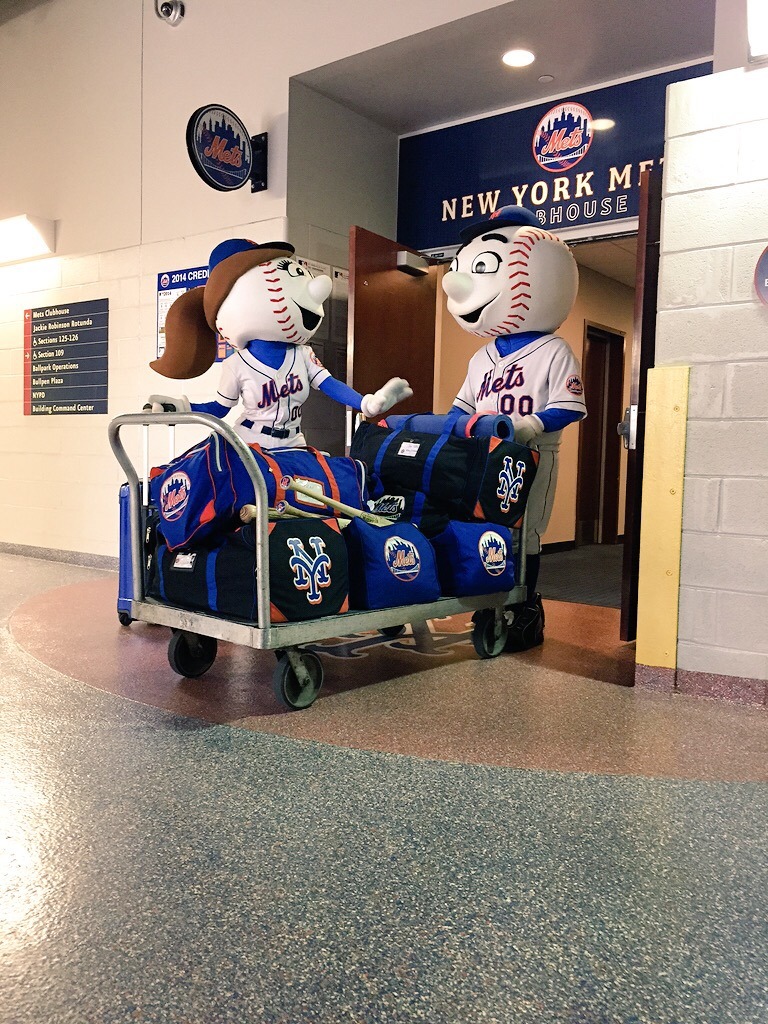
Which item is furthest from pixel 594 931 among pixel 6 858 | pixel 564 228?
pixel 564 228

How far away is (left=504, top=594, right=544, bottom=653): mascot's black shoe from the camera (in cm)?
341

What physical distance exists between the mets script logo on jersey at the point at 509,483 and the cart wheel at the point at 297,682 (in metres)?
0.91

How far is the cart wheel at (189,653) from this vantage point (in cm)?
288

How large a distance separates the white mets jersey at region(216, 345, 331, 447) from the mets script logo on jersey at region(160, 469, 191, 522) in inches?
39.3

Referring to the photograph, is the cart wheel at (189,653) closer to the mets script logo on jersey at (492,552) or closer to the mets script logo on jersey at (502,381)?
the mets script logo on jersey at (492,552)

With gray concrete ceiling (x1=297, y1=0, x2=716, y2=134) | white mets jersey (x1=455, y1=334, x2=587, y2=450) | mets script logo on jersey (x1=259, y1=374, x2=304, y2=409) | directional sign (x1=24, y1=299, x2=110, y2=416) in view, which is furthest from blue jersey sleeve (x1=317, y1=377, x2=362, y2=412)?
directional sign (x1=24, y1=299, x2=110, y2=416)

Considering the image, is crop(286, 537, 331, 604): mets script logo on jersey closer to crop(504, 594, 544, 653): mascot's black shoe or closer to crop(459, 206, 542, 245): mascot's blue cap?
crop(504, 594, 544, 653): mascot's black shoe

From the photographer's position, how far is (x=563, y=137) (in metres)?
4.60

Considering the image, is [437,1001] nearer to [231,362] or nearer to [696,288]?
[696,288]

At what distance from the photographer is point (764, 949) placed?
1329mm

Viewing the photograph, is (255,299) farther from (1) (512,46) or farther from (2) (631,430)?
(1) (512,46)

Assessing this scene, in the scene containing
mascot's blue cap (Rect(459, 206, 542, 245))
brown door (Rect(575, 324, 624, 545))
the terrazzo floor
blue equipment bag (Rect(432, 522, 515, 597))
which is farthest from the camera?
brown door (Rect(575, 324, 624, 545))

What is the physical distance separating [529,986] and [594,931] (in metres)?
0.19

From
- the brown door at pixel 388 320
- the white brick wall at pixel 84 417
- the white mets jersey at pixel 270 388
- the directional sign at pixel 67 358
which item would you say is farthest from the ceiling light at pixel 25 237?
the white mets jersey at pixel 270 388
